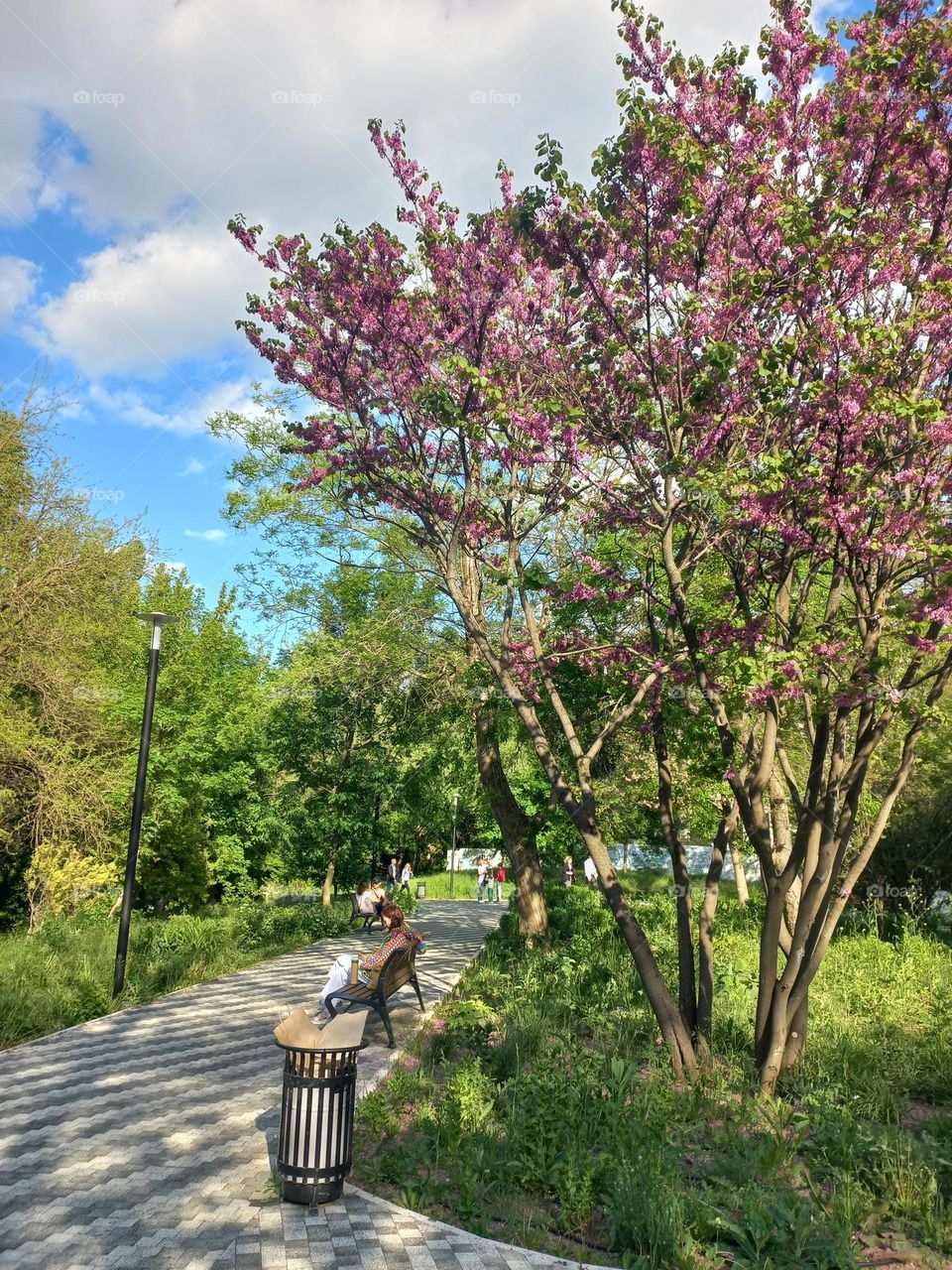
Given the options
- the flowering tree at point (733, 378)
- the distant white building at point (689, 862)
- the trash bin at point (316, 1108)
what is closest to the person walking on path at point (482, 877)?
the distant white building at point (689, 862)

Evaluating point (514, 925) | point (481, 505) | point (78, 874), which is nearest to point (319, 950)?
point (514, 925)

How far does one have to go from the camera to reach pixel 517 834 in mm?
13078

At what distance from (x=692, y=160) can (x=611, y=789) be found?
9744 millimetres

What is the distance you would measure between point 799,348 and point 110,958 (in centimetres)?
998

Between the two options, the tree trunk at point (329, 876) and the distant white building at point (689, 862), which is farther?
the distant white building at point (689, 862)

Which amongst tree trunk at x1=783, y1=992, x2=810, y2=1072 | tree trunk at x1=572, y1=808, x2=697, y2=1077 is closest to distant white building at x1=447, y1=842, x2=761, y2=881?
tree trunk at x1=572, y1=808, x2=697, y2=1077

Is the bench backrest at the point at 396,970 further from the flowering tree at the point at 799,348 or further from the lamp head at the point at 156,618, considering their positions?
the lamp head at the point at 156,618

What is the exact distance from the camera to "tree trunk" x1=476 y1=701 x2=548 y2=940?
513 inches

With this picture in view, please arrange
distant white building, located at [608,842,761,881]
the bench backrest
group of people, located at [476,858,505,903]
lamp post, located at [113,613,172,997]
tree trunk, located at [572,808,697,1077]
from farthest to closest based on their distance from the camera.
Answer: distant white building, located at [608,842,761,881] → group of people, located at [476,858,505,903] → lamp post, located at [113,613,172,997] → the bench backrest → tree trunk, located at [572,808,697,1077]

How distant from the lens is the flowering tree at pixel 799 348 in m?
5.84

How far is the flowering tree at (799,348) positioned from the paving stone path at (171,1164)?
3263 millimetres

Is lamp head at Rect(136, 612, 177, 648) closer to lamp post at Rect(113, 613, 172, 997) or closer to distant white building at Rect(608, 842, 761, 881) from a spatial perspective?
lamp post at Rect(113, 613, 172, 997)

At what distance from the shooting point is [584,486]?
8.55m

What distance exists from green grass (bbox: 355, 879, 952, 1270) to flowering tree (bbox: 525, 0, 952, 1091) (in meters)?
0.77
